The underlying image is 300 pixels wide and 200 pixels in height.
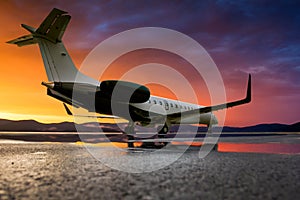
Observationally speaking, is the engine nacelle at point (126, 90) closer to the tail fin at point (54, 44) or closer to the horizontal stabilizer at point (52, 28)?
the tail fin at point (54, 44)

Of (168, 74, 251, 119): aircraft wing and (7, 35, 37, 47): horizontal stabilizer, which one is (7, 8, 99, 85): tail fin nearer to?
(7, 35, 37, 47): horizontal stabilizer

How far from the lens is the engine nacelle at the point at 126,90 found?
48.6 ft

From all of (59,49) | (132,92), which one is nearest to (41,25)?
(59,49)

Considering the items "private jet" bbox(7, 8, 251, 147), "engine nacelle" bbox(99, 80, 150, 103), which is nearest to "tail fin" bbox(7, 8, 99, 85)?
"private jet" bbox(7, 8, 251, 147)

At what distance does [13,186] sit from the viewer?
270 centimetres

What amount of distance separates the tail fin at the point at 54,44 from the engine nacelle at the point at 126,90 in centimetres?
227

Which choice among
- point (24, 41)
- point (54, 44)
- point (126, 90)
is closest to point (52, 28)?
point (54, 44)

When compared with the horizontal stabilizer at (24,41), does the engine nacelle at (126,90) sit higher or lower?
lower

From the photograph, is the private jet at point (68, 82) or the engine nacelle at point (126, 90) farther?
the engine nacelle at point (126, 90)

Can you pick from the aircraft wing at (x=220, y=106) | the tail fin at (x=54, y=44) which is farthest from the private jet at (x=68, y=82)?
the aircraft wing at (x=220, y=106)

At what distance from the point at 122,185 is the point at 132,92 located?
12.2 meters

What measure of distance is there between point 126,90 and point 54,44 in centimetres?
488

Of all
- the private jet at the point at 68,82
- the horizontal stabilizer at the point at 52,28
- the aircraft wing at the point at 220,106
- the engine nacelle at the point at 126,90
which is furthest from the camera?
the aircraft wing at the point at 220,106

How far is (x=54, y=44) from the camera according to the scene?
1503 centimetres
